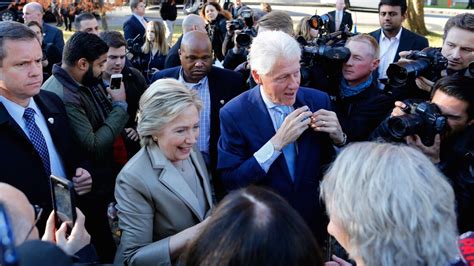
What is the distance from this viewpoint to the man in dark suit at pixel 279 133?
8.35ft

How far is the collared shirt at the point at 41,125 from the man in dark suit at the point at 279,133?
889mm

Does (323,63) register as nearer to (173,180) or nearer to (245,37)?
(245,37)

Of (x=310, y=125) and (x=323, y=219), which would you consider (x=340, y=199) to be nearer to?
(x=310, y=125)

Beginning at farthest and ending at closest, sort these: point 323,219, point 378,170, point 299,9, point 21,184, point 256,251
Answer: point 299,9
point 323,219
point 21,184
point 378,170
point 256,251

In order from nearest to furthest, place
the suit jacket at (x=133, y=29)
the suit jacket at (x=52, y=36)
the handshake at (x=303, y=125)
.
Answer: the handshake at (x=303, y=125) < the suit jacket at (x=52, y=36) < the suit jacket at (x=133, y=29)

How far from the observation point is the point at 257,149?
2645 mm

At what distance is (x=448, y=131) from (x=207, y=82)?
169cm

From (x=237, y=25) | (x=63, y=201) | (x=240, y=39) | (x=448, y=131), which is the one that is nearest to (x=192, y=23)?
(x=237, y=25)

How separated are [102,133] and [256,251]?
86.9 inches

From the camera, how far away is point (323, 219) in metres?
2.84

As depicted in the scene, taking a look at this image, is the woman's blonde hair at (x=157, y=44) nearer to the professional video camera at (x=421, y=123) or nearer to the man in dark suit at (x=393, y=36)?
the man in dark suit at (x=393, y=36)

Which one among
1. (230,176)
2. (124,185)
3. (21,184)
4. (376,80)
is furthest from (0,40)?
(376,80)

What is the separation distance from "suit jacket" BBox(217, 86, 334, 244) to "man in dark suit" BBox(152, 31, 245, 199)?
2.49 feet

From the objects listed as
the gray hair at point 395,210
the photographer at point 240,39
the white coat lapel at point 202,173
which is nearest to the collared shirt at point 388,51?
the photographer at point 240,39
